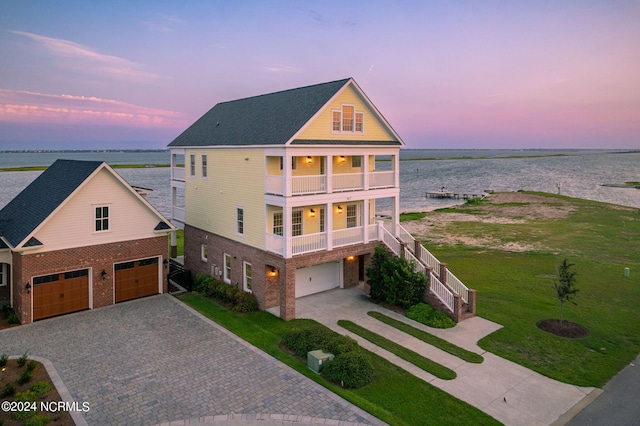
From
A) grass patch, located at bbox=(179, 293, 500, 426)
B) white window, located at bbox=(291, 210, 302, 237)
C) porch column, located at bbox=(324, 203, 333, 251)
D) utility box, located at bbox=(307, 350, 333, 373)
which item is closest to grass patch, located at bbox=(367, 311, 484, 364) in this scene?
grass patch, located at bbox=(179, 293, 500, 426)

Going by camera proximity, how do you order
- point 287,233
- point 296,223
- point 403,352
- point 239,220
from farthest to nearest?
point 239,220, point 296,223, point 287,233, point 403,352

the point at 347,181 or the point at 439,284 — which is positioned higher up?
the point at 347,181

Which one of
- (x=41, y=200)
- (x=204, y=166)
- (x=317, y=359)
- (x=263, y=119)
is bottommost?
(x=317, y=359)

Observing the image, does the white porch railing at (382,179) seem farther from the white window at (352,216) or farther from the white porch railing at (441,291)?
the white porch railing at (441,291)

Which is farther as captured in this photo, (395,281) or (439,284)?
(395,281)

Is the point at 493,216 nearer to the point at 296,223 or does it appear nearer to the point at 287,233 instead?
the point at 296,223

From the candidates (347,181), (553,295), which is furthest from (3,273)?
(553,295)

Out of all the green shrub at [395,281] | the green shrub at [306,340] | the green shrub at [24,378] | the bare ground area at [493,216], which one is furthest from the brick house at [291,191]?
the bare ground area at [493,216]
